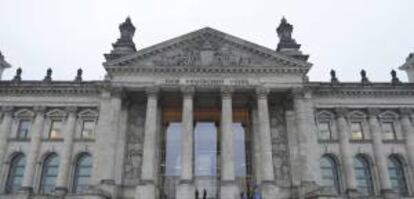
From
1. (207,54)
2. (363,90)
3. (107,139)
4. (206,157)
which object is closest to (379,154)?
(363,90)

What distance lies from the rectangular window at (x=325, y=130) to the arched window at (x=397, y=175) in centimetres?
615

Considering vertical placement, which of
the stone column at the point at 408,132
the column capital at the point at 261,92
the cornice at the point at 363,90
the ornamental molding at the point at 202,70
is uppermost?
the ornamental molding at the point at 202,70

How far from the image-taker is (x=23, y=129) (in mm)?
39781

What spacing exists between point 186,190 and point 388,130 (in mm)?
21059

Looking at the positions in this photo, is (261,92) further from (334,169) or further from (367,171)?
(367,171)

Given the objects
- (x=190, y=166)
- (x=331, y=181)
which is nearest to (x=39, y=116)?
(x=190, y=166)

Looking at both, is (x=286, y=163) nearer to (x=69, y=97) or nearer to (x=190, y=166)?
(x=190, y=166)

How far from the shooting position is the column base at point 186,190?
31.8 meters

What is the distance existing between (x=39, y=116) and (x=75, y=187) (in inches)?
306

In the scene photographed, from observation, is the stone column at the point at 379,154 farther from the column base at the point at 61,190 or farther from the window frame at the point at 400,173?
the column base at the point at 61,190

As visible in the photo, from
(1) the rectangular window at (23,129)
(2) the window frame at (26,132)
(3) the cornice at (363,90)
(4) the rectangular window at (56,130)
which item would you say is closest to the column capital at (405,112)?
(3) the cornice at (363,90)

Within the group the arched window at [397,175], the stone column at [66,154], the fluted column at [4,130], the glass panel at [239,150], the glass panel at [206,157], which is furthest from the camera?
the fluted column at [4,130]

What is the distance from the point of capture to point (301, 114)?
35156 millimetres

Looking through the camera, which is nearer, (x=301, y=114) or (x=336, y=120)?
(x=301, y=114)
